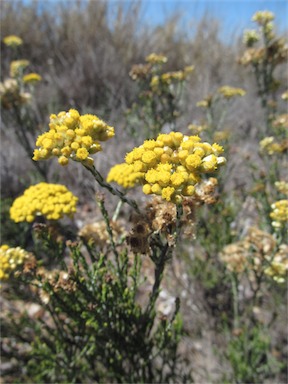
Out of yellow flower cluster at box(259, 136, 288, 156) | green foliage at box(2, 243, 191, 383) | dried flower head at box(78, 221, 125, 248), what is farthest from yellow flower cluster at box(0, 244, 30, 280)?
yellow flower cluster at box(259, 136, 288, 156)

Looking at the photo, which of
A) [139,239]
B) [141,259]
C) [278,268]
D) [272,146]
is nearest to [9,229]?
[141,259]

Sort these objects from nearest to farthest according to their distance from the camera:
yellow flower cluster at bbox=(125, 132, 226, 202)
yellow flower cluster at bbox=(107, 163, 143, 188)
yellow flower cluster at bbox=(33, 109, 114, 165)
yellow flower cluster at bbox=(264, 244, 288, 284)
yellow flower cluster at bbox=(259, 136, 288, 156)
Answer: yellow flower cluster at bbox=(125, 132, 226, 202)
yellow flower cluster at bbox=(33, 109, 114, 165)
yellow flower cluster at bbox=(107, 163, 143, 188)
yellow flower cluster at bbox=(264, 244, 288, 284)
yellow flower cluster at bbox=(259, 136, 288, 156)

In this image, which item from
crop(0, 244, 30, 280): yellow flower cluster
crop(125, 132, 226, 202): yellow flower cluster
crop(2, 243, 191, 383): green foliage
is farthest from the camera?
crop(0, 244, 30, 280): yellow flower cluster

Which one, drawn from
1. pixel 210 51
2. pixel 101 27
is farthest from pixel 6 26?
pixel 210 51

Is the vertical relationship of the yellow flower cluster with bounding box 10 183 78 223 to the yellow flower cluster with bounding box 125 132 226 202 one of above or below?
above

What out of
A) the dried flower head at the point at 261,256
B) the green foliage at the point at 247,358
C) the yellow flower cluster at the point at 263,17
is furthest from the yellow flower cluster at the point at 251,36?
the green foliage at the point at 247,358

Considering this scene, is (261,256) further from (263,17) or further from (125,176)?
(263,17)

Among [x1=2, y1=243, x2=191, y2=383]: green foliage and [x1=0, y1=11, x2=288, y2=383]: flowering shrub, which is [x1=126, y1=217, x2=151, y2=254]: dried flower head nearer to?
[x1=0, y1=11, x2=288, y2=383]: flowering shrub
